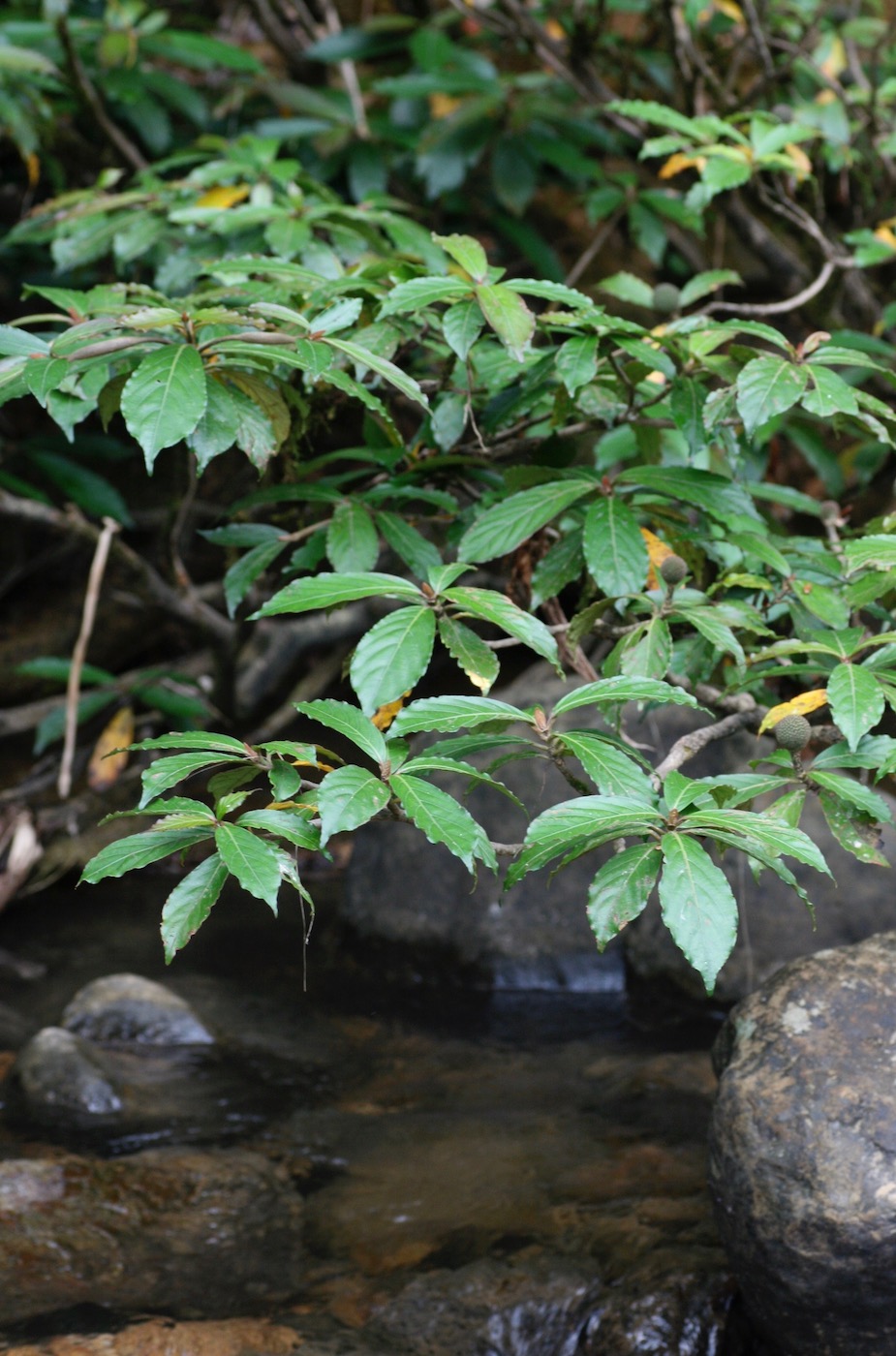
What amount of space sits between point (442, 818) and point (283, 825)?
0.15 metres

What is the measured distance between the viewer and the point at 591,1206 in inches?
83.1

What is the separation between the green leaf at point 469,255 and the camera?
144cm

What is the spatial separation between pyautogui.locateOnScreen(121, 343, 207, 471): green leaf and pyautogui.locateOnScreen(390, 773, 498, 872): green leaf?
418mm

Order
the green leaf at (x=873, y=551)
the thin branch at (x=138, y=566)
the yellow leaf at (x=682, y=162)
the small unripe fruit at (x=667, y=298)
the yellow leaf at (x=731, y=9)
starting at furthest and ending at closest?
the yellow leaf at (x=731, y=9)
the thin branch at (x=138, y=566)
the yellow leaf at (x=682, y=162)
the small unripe fruit at (x=667, y=298)
the green leaf at (x=873, y=551)

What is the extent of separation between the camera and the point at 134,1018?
9.50ft

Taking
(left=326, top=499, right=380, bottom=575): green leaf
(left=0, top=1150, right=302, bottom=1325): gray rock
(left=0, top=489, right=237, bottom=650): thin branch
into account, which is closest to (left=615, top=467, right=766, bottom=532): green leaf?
(left=326, top=499, right=380, bottom=575): green leaf

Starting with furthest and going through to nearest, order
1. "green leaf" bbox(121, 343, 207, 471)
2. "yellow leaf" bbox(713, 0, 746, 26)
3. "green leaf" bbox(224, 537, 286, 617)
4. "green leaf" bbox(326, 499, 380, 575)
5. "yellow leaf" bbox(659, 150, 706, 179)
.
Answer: "yellow leaf" bbox(713, 0, 746, 26), "yellow leaf" bbox(659, 150, 706, 179), "green leaf" bbox(224, 537, 286, 617), "green leaf" bbox(326, 499, 380, 575), "green leaf" bbox(121, 343, 207, 471)

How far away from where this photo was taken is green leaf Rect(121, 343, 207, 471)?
1.20 meters

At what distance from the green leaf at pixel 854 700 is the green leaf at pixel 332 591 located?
443 mm

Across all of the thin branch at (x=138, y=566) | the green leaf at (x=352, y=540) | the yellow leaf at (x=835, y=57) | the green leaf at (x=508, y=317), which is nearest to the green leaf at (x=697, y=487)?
the green leaf at (x=508, y=317)

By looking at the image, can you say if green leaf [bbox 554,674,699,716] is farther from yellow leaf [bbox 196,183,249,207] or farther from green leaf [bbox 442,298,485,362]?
yellow leaf [bbox 196,183,249,207]

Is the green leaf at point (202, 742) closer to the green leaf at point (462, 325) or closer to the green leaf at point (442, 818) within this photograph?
the green leaf at point (442, 818)

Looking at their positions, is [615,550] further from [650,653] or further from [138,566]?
[138,566]

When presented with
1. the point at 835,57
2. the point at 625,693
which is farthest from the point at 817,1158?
the point at 835,57
